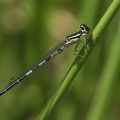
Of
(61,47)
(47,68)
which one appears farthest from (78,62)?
(47,68)

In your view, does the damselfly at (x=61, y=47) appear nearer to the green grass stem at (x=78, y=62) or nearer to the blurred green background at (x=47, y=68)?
the blurred green background at (x=47, y=68)

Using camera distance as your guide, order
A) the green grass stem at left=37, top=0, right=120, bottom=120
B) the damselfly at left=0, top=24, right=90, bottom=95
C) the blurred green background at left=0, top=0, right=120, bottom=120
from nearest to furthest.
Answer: the green grass stem at left=37, top=0, right=120, bottom=120 → the damselfly at left=0, top=24, right=90, bottom=95 → the blurred green background at left=0, top=0, right=120, bottom=120

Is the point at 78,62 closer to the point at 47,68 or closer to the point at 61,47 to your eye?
the point at 61,47

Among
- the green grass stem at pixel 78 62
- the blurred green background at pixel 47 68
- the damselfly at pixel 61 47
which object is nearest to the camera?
the green grass stem at pixel 78 62

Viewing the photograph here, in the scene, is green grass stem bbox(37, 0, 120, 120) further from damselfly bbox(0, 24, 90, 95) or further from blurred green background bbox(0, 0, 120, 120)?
blurred green background bbox(0, 0, 120, 120)

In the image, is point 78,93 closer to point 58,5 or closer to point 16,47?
point 16,47

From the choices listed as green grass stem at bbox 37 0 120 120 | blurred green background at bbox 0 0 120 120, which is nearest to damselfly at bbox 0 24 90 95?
blurred green background at bbox 0 0 120 120

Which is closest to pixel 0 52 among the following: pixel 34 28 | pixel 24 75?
pixel 34 28

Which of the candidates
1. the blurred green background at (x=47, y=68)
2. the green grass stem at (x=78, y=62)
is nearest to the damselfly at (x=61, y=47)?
the blurred green background at (x=47, y=68)

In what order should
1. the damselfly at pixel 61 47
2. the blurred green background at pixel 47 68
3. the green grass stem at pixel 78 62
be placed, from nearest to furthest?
the green grass stem at pixel 78 62, the damselfly at pixel 61 47, the blurred green background at pixel 47 68
